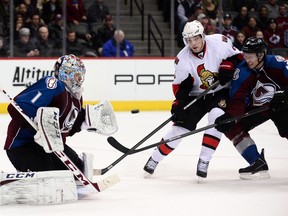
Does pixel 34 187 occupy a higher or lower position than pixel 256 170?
higher

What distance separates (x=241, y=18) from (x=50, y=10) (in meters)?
2.33

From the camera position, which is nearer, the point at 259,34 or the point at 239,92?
the point at 239,92

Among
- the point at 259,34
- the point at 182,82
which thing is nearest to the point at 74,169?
the point at 182,82

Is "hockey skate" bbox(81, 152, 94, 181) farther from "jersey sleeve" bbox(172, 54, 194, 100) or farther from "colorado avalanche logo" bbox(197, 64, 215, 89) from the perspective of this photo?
"colorado avalanche logo" bbox(197, 64, 215, 89)

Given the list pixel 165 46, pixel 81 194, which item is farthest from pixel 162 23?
pixel 81 194

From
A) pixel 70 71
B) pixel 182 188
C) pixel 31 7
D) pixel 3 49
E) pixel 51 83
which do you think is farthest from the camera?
pixel 31 7

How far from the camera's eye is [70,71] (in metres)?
4.03

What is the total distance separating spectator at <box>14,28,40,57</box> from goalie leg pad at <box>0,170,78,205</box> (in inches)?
198

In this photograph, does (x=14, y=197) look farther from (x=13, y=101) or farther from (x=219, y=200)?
(x=219, y=200)

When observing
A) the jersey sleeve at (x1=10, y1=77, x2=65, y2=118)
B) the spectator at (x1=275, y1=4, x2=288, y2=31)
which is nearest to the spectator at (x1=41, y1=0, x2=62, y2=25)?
the spectator at (x1=275, y1=4, x2=288, y2=31)

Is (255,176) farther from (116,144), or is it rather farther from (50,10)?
(50,10)

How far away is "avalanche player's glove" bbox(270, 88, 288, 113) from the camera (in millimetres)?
4535

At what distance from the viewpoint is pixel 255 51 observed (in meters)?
4.60

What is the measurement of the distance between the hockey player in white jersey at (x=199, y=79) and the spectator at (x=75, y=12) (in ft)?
14.5
